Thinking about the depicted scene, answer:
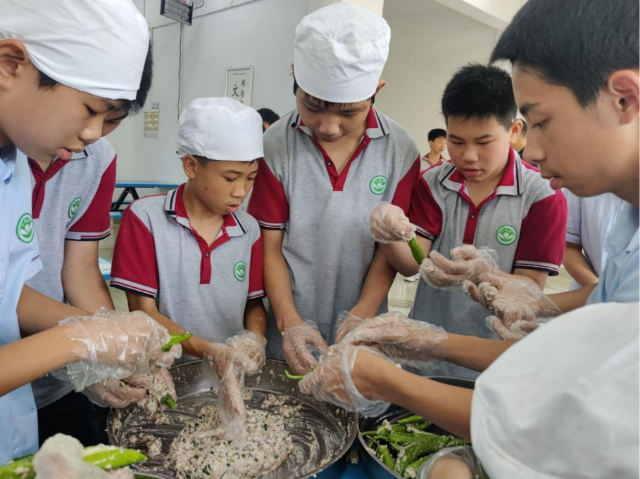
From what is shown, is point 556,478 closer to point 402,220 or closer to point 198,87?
point 402,220

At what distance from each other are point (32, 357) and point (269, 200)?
3.37ft

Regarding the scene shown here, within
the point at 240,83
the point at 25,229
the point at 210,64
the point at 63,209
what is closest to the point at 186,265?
the point at 63,209

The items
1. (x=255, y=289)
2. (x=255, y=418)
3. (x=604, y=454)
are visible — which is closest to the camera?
(x=604, y=454)

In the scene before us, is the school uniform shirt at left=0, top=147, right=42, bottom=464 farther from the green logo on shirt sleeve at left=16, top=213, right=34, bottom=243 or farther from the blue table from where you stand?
the blue table

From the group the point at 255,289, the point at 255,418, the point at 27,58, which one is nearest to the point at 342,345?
the point at 255,418

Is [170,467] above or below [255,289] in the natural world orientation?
below

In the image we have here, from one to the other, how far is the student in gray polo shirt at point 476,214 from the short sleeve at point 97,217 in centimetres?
96

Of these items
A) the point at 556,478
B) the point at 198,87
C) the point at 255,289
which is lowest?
the point at 255,289

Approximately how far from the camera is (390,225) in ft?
5.29

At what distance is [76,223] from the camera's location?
5.08 feet

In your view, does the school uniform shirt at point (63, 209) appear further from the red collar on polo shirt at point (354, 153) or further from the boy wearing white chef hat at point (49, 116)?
the red collar on polo shirt at point (354, 153)

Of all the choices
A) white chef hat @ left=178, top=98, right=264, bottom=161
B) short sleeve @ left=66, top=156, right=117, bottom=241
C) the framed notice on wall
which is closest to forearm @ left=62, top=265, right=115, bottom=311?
short sleeve @ left=66, top=156, right=117, bottom=241

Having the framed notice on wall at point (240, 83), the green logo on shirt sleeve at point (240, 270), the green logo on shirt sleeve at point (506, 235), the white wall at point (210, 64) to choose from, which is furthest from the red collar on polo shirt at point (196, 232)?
the framed notice on wall at point (240, 83)

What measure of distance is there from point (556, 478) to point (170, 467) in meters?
1.01
